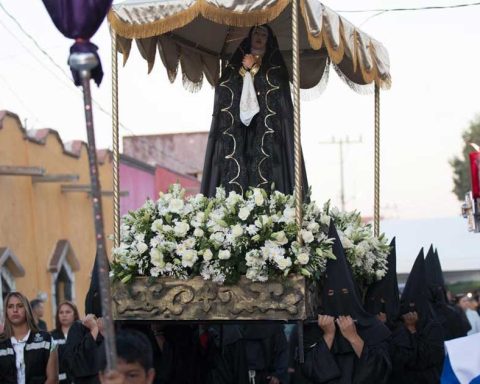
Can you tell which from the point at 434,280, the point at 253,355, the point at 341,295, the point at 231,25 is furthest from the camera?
the point at 434,280

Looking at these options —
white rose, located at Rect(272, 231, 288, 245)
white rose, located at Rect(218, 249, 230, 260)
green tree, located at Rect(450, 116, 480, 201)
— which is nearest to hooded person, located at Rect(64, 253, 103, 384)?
white rose, located at Rect(218, 249, 230, 260)

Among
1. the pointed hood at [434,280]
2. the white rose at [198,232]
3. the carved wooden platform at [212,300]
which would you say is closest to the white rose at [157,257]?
the carved wooden platform at [212,300]

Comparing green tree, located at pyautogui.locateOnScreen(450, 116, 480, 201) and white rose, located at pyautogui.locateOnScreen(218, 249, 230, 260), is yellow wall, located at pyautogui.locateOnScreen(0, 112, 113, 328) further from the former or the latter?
green tree, located at pyautogui.locateOnScreen(450, 116, 480, 201)

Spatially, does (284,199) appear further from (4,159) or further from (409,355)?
(4,159)

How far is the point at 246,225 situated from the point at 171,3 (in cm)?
158

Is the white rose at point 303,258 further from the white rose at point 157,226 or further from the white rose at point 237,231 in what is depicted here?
the white rose at point 157,226

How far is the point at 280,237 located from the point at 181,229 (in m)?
0.64

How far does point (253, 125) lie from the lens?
24.9ft

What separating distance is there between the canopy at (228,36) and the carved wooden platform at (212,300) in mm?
1632

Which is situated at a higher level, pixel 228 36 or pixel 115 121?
pixel 228 36

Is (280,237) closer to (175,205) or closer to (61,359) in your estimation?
(175,205)

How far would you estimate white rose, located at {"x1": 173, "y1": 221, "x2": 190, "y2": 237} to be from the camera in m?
6.52

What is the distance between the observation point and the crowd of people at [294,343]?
6699mm

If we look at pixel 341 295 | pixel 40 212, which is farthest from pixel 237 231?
pixel 40 212
